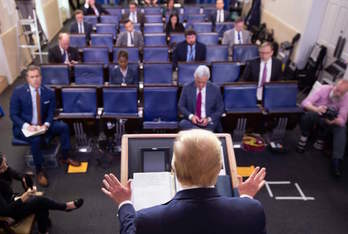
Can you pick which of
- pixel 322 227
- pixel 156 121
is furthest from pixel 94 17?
pixel 322 227

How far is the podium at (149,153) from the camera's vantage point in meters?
1.46

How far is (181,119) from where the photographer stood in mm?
4250

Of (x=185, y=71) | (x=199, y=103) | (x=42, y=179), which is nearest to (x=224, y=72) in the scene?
(x=185, y=71)

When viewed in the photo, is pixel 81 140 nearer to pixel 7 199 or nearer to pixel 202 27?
pixel 7 199

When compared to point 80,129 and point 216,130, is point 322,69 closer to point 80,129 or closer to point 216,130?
point 216,130

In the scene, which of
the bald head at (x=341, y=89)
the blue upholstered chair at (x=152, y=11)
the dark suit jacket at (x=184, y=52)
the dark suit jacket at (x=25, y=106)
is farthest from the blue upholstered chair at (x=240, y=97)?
the blue upholstered chair at (x=152, y=11)

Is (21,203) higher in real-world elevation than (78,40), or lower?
lower

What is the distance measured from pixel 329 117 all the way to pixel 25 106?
12.9 feet

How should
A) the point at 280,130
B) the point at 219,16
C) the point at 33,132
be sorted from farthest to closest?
the point at 219,16
the point at 280,130
the point at 33,132

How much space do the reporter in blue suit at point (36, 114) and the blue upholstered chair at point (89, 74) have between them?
0.94m

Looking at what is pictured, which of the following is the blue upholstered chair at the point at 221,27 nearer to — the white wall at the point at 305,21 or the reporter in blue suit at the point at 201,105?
the white wall at the point at 305,21

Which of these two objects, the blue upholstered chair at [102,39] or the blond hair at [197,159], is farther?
the blue upholstered chair at [102,39]

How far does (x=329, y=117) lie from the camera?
4113mm

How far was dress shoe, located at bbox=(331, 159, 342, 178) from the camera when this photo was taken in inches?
154
